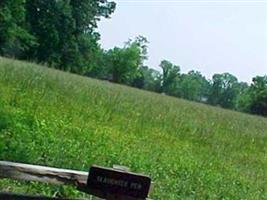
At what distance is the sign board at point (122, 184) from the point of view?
9.97 ft

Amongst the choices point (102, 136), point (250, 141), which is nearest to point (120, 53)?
point (250, 141)

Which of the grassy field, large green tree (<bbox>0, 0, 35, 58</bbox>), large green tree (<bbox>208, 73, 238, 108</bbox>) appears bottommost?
the grassy field

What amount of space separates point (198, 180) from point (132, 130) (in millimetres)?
3526

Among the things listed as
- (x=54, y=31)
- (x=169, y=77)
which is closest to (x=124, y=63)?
(x=169, y=77)

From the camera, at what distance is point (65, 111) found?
10.9m

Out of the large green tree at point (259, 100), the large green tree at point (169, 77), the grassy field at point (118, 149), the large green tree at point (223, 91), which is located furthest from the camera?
the large green tree at point (223, 91)

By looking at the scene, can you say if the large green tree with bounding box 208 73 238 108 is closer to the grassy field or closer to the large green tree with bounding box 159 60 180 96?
the large green tree with bounding box 159 60 180 96

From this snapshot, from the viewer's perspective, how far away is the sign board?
9.97 ft

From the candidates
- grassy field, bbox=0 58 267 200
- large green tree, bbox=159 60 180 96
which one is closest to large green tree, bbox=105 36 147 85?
large green tree, bbox=159 60 180 96

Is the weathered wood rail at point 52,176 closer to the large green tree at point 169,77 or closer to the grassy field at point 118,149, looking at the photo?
the grassy field at point 118,149

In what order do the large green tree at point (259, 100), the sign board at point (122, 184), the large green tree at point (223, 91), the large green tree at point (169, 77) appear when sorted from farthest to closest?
1. the large green tree at point (223, 91)
2. the large green tree at point (169, 77)
3. the large green tree at point (259, 100)
4. the sign board at point (122, 184)

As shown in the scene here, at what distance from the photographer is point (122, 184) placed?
3.04 metres

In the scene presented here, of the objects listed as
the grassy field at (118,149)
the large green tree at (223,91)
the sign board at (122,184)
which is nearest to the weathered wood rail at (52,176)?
the sign board at (122,184)

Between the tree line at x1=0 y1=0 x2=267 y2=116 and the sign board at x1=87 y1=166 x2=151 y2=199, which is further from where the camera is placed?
the tree line at x1=0 y1=0 x2=267 y2=116
